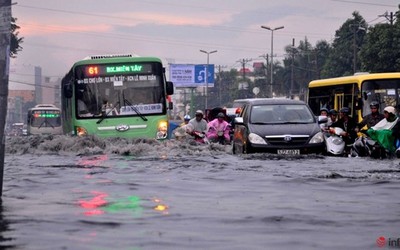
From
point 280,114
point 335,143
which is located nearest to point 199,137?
point 335,143

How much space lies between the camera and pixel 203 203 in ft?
35.6

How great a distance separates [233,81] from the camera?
450 feet

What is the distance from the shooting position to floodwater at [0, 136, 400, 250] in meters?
7.95

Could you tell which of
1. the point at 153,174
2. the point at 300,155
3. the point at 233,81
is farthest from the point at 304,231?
the point at 233,81

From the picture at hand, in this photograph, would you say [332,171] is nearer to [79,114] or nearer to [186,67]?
[79,114]

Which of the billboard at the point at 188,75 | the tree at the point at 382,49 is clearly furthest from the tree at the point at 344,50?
the tree at the point at 382,49

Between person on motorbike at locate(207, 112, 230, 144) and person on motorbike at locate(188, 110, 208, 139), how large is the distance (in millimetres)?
172

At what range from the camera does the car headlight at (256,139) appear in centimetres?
1927

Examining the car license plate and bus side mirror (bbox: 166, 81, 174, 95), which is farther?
bus side mirror (bbox: 166, 81, 174, 95)

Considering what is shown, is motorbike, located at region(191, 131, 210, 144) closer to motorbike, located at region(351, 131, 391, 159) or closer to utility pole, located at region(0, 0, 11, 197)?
motorbike, located at region(351, 131, 391, 159)

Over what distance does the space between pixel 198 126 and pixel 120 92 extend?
262 centimetres

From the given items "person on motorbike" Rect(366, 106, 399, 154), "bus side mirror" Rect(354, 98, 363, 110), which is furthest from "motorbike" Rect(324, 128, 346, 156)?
"bus side mirror" Rect(354, 98, 363, 110)

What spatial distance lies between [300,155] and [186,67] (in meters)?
74.7

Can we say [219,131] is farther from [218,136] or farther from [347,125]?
[347,125]
